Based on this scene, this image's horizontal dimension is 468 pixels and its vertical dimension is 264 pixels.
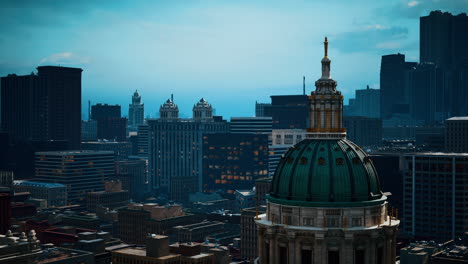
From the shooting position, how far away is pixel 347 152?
7362 centimetres

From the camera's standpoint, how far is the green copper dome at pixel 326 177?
7119cm

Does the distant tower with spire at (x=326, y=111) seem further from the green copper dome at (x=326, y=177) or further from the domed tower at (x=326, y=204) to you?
the green copper dome at (x=326, y=177)

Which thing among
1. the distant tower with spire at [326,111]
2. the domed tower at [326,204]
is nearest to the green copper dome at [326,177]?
the domed tower at [326,204]

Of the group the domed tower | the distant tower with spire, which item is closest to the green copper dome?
the domed tower

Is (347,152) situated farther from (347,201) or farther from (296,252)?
(296,252)

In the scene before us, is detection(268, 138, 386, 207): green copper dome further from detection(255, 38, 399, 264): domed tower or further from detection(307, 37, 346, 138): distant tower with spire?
detection(307, 37, 346, 138): distant tower with spire

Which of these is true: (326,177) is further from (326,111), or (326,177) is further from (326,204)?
(326,111)

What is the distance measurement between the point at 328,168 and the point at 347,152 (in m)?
2.96

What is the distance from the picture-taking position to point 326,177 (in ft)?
236

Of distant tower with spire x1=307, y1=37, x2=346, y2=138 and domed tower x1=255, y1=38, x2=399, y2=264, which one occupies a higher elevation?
distant tower with spire x1=307, y1=37, x2=346, y2=138

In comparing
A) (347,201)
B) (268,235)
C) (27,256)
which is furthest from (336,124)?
(27,256)

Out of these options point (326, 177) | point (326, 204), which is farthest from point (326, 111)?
point (326, 204)

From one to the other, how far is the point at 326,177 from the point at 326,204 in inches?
122

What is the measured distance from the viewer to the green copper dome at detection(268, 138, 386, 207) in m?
71.2
